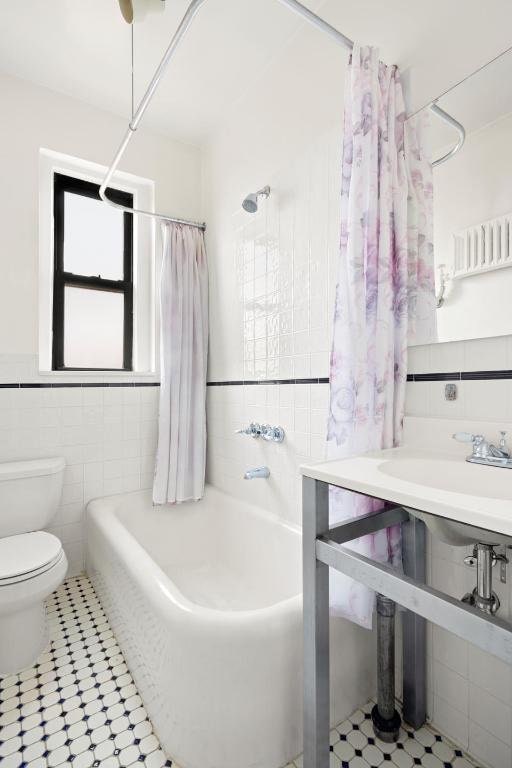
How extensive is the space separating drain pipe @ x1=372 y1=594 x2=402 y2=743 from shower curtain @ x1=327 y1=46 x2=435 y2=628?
0.08 metres

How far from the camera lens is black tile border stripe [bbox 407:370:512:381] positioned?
41.9 inches

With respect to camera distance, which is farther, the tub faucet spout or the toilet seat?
the tub faucet spout

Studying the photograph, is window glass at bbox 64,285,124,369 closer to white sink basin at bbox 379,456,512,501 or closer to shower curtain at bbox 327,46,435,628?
shower curtain at bbox 327,46,435,628

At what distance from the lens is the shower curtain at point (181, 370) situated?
2236 millimetres

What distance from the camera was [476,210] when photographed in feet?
3.68

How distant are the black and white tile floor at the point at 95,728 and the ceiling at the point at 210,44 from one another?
6.50ft

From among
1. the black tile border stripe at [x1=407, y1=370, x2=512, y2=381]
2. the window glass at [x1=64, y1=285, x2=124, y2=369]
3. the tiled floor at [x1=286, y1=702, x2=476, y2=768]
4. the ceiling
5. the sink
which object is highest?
the ceiling

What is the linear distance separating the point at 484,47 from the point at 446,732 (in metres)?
2.01

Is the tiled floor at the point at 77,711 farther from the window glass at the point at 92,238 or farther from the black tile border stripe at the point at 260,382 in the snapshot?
the window glass at the point at 92,238

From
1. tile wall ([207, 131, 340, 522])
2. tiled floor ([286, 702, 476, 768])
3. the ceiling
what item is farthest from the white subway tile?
the ceiling

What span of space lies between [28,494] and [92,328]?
1000 millimetres

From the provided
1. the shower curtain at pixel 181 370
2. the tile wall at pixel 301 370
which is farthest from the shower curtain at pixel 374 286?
the shower curtain at pixel 181 370

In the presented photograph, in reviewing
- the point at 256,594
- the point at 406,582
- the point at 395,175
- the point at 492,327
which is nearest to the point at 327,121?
the point at 395,175

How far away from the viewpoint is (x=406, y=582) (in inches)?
29.7
